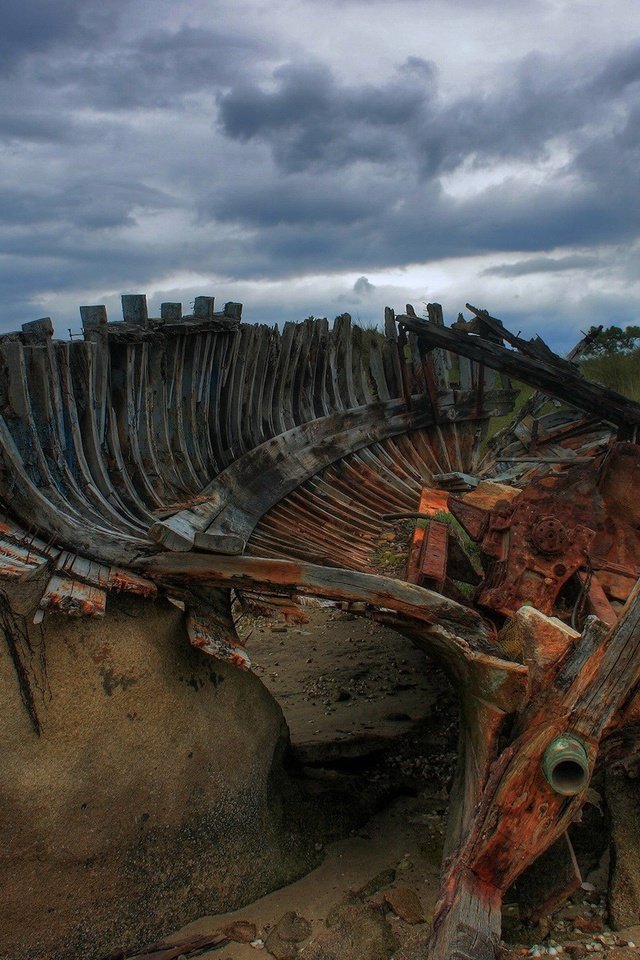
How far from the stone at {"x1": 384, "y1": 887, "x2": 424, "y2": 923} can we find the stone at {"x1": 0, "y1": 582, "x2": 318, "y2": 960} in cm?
53

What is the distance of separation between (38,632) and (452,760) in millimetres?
2893

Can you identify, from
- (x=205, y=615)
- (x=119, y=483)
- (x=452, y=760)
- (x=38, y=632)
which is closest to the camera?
(x=38, y=632)

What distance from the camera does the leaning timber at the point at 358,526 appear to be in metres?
3.58

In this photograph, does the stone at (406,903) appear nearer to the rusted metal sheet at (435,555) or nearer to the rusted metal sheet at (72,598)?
the rusted metal sheet at (435,555)

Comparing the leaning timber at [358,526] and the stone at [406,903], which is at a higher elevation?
the leaning timber at [358,526]

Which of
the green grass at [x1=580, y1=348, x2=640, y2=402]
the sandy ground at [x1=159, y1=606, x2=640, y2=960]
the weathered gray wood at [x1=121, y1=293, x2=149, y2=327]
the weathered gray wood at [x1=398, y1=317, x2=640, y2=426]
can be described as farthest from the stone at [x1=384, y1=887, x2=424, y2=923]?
the green grass at [x1=580, y1=348, x2=640, y2=402]

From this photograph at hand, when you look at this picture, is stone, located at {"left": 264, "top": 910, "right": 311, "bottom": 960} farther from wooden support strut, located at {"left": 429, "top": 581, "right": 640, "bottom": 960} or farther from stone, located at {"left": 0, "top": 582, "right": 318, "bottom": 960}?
wooden support strut, located at {"left": 429, "top": 581, "right": 640, "bottom": 960}

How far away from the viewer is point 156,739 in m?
4.03

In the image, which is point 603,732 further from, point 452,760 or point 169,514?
point 169,514

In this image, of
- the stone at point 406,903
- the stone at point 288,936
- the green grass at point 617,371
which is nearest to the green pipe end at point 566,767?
the stone at point 406,903

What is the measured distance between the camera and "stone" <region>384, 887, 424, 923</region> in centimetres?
402

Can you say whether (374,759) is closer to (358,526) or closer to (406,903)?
(406,903)

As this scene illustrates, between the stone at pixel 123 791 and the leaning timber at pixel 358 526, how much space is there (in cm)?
13

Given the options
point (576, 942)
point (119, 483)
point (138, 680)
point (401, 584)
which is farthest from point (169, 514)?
point (576, 942)
